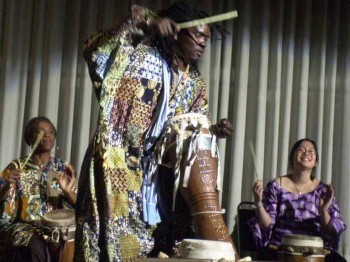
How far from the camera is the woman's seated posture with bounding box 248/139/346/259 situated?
505cm

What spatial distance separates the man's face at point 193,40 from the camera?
155 inches

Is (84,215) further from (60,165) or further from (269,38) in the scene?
(269,38)

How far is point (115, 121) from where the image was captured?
145 inches

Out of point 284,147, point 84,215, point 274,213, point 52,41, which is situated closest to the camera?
point 84,215

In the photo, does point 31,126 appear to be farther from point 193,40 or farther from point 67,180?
point 193,40

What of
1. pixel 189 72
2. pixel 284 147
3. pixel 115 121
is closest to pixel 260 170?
pixel 284 147

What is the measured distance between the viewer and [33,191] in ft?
16.6

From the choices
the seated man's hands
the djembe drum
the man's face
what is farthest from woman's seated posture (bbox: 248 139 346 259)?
the djembe drum

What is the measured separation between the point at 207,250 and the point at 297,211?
1906 millimetres

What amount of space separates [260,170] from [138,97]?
7.80ft

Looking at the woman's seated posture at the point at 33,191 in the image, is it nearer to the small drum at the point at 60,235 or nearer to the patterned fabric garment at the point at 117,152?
the small drum at the point at 60,235

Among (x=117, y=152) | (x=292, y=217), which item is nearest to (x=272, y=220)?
(x=292, y=217)

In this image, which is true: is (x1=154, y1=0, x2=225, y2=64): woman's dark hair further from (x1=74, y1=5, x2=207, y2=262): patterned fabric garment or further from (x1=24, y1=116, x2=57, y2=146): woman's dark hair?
(x1=24, y1=116, x2=57, y2=146): woman's dark hair

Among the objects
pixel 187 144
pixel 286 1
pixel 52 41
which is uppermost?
pixel 286 1
